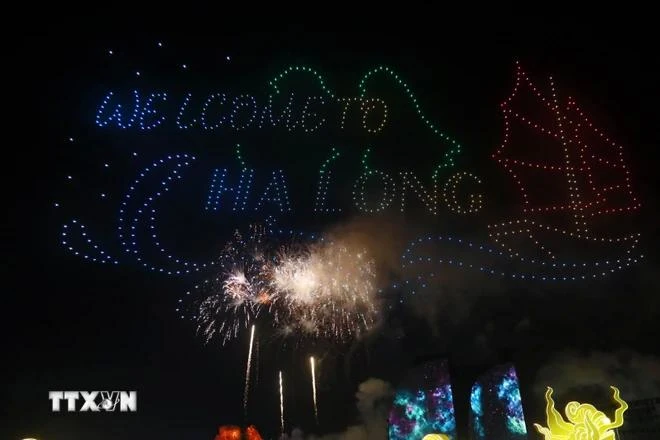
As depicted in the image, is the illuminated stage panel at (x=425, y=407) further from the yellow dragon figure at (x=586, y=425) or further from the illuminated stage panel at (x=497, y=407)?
the yellow dragon figure at (x=586, y=425)

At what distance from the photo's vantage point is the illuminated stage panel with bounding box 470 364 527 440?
86.6 ft

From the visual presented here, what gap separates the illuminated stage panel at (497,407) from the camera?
26391mm

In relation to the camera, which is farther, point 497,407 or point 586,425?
point 497,407

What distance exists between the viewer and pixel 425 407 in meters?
31.2

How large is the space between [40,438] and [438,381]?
18.6 meters

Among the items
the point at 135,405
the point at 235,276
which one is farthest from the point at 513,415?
the point at 235,276

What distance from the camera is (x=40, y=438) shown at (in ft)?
63.4

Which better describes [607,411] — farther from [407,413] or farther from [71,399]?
[71,399]

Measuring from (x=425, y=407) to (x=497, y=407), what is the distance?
4.60 metres

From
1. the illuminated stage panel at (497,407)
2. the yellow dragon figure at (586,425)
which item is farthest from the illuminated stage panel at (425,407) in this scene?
the yellow dragon figure at (586,425)

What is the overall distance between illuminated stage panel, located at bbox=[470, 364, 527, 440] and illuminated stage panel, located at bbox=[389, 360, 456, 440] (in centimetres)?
130

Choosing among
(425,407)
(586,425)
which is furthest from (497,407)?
(586,425)

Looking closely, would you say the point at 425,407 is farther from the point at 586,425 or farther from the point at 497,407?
the point at 586,425

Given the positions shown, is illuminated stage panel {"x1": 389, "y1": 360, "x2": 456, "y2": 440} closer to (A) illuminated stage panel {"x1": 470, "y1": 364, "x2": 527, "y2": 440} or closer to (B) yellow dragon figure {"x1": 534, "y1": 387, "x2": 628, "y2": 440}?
(A) illuminated stage panel {"x1": 470, "y1": 364, "x2": 527, "y2": 440}
